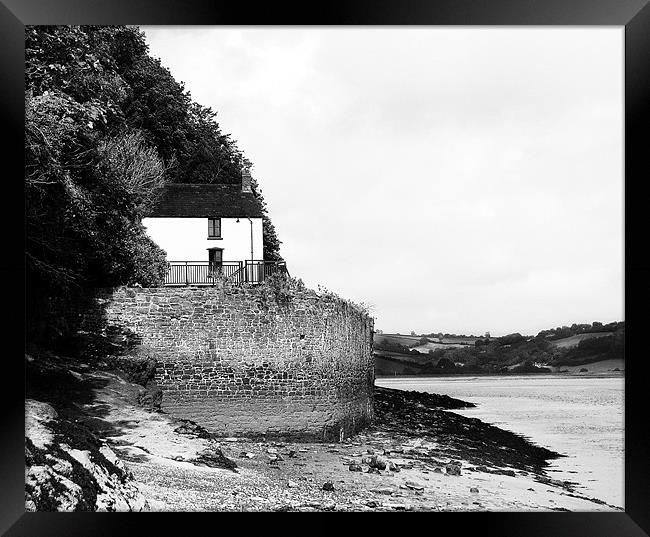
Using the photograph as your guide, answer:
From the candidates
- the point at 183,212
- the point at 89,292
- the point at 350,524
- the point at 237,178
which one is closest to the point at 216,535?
the point at 350,524

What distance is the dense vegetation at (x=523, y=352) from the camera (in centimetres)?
1175

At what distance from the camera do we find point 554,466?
12742 millimetres

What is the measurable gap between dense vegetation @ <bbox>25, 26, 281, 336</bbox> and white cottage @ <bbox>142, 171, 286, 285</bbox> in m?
0.27

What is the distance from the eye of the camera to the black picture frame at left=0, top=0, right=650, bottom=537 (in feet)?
19.0

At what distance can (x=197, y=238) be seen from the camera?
1251cm

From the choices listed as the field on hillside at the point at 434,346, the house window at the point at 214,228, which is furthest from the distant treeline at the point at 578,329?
the house window at the point at 214,228

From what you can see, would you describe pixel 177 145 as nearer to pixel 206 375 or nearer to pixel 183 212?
pixel 183 212

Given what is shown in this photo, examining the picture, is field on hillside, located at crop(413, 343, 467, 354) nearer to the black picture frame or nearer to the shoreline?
the shoreline

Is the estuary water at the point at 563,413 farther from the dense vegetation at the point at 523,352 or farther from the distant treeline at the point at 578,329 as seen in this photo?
the distant treeline at the point at 578,329

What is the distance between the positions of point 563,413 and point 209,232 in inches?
277

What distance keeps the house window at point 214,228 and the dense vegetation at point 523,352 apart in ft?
12.3

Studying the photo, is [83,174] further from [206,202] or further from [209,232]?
[206,202]
